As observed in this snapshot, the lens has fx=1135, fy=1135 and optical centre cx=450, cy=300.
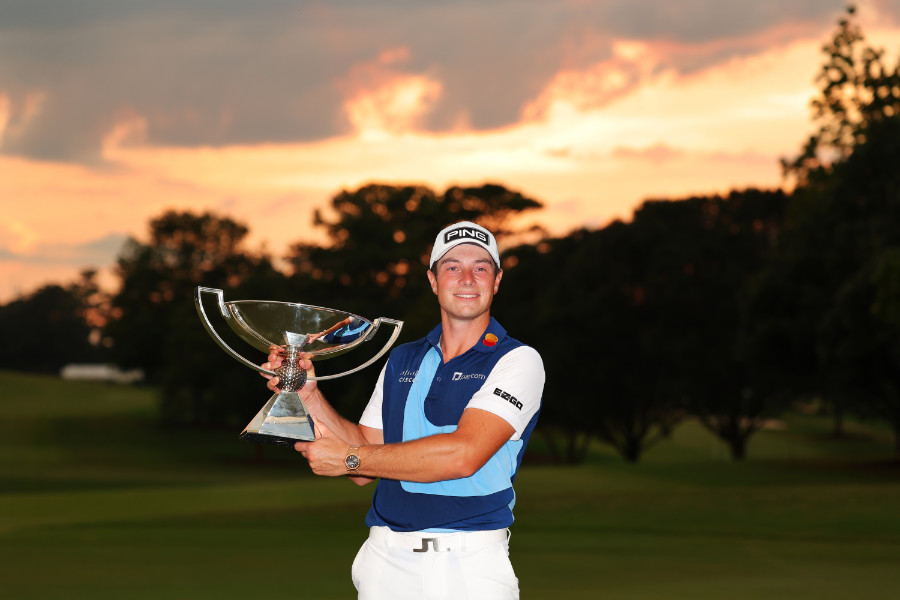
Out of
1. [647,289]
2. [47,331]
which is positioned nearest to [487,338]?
[647,289]

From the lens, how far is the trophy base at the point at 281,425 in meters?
3.50

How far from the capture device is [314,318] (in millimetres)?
3734

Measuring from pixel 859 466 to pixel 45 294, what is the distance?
9130cm

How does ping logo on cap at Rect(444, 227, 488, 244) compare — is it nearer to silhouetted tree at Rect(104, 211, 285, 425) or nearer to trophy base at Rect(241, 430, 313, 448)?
trophy base at Rect(241, 430, 313, 448)

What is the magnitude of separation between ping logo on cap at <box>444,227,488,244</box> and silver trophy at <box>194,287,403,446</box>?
0.34 m

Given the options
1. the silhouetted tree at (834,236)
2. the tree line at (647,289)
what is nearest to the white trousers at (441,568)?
the tree line at (647,289)

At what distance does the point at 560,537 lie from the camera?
51.2 ft

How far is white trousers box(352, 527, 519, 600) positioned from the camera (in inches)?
150

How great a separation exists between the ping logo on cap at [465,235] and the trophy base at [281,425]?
30.1 inches

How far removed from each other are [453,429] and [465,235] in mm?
665

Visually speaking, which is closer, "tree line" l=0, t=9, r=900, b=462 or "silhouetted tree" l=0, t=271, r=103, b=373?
"tree line" l=0, t=9, r=900, b=462

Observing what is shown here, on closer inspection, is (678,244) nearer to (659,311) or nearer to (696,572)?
(659,311)

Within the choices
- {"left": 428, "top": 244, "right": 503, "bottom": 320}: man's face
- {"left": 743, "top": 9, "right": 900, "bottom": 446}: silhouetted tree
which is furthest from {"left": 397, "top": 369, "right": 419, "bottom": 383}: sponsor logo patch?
→ {"left": 743, "top": 9, "right": 900, "bottom": 446}: silhouetted tree

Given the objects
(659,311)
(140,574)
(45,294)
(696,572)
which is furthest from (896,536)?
(45,294)
